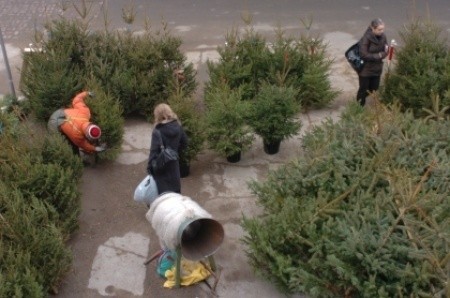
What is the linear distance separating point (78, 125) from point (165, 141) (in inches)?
59.3

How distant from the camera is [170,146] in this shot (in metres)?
6.37

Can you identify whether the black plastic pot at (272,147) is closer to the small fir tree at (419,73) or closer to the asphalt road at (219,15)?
the small fir tree at (419,73)

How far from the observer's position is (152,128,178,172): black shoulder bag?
621 cm

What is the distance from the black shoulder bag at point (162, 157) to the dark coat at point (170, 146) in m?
0.04

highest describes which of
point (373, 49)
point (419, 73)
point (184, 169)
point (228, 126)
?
point (373, 49)

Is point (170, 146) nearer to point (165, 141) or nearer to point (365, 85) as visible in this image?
point (165, 141)

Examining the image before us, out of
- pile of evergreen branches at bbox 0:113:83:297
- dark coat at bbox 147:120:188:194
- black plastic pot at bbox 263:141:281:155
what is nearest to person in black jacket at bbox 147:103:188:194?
dark coat at bbox 147:120:188:194

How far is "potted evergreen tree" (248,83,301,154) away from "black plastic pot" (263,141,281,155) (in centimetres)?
11

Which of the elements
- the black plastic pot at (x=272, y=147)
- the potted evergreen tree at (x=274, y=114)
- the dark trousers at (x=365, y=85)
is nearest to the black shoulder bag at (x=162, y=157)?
the potted evergreen tree at (x=274, y=114)

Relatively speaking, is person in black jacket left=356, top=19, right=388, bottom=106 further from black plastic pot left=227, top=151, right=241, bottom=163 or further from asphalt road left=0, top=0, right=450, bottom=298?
black plastic pot left=227, top=151, right=241, bottom=163

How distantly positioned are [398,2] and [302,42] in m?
5.10

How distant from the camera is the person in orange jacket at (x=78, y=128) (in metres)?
7.16

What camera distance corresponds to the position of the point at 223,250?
6.46m

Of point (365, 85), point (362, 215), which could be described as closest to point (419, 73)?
point (365, 85)
